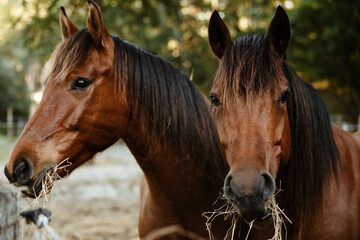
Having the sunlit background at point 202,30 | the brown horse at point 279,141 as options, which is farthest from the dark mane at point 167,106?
the sunlit background at point 202,30

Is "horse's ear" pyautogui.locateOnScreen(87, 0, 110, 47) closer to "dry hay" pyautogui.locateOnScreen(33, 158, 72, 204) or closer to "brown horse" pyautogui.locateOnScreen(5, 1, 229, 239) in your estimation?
"brown horse" pyautogui.locateOnScreen(5, 1, 229, 239)

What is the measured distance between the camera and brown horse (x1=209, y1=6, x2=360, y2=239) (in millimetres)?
1668

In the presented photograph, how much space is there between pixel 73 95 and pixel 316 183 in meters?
1.62

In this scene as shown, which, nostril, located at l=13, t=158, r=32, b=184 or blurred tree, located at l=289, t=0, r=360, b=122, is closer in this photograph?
nostril, located at l=13, t=158, r=32, b=184

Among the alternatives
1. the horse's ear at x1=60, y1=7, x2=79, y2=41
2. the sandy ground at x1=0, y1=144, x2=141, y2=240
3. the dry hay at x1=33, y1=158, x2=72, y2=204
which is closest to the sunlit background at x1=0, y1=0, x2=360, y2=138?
the horse's ear at x1=60, y1=7, x2=79, y2=41

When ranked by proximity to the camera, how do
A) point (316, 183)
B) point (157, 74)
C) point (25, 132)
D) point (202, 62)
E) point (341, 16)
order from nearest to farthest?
point (25, 132)
point (316, 183)
point (157, 74)
point (341, 16)
point (202, 62)

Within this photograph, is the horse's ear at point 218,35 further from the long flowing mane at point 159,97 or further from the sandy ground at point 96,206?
the sandy ground at point 96,206

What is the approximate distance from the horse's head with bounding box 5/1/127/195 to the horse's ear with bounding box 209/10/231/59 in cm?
69

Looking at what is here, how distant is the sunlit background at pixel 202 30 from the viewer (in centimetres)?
762

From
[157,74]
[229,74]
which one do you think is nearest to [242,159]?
[229,74]

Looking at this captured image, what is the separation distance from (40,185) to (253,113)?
4.22 feet

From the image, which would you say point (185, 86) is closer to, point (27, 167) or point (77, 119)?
point (77, 119)

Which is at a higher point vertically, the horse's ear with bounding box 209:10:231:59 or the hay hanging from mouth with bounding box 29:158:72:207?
the horse's ear with bounding box 209:10:231:59

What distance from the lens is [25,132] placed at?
6.36 feet
